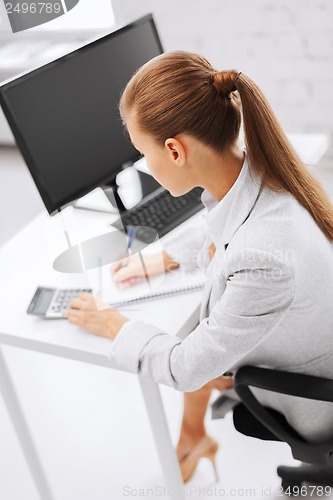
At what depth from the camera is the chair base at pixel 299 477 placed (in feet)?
5.48

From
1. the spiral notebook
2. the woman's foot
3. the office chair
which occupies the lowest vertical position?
the woman's foot

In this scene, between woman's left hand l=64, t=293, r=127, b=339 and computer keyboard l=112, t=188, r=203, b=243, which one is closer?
woman's left hand l=64, t=293, r=127, b=339

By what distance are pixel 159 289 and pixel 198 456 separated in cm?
62

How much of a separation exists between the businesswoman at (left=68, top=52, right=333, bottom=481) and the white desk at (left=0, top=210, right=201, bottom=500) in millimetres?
98

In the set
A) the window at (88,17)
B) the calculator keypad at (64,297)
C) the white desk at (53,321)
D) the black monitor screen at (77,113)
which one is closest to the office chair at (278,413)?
the white desk at (53,321)

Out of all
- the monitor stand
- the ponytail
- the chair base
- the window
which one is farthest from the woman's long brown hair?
the window

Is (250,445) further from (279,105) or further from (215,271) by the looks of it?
(279,105)

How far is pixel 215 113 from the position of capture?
1.10m

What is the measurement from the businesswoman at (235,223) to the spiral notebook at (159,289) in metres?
0.15

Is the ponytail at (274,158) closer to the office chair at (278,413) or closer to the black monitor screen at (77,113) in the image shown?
the office chair at (278,413)

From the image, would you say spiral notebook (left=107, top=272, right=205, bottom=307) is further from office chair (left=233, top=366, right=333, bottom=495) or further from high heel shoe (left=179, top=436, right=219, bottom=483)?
high heel shoe (left=179, top=436, right=219, bottom=483)

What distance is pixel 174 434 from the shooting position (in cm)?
198

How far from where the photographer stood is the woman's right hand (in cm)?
144

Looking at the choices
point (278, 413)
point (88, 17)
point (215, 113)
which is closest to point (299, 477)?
point (278, 413)
